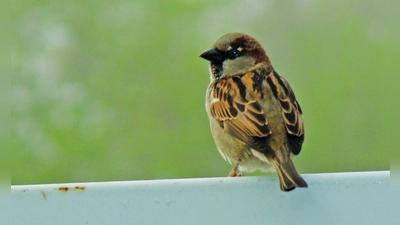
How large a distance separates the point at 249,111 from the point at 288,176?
0.92m

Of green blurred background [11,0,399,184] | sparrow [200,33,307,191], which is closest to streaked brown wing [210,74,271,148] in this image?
sparrow [200,33,307,191]

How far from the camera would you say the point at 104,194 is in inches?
97.7

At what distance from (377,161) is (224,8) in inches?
147

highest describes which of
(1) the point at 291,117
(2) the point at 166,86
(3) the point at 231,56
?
(3) the point at 231,56

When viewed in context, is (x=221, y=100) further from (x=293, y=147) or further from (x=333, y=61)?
(x=333, y=61)

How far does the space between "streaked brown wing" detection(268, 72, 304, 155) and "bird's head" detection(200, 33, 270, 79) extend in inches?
17.1

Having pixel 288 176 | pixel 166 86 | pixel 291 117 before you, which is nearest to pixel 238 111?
pixel 291 117

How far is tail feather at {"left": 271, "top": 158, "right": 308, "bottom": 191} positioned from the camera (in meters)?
2.64

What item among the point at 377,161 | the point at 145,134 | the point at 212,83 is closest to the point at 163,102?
the point at 145,134

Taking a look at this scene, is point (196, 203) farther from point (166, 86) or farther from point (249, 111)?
point (166, 86)

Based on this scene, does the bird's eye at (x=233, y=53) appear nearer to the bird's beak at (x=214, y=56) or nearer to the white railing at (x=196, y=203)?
the bird's beak at (x=214, y=56)

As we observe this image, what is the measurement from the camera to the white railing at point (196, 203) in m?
2.42

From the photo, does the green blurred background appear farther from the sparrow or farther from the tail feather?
the tail feather

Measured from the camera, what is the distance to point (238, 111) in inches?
151
